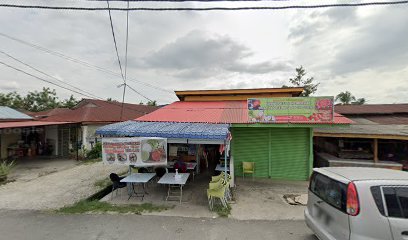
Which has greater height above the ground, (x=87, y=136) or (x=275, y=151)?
(x=87, y=136)

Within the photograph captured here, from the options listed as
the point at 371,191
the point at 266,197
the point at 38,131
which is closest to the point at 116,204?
the point at 266,197

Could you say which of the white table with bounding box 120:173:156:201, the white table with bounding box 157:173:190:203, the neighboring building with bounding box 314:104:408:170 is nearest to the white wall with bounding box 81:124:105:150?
the white table with bounding box 120:173:156:201

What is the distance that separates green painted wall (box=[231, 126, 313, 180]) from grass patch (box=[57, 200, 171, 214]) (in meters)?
4.44

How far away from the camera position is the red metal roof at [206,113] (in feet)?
31.8

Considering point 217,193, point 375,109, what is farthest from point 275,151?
point 375,109

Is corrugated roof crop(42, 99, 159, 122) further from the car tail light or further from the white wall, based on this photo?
the car tail light

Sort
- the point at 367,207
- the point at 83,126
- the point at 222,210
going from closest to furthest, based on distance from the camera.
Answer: the point at 367,207, the point at 222,210, the point at 83,126

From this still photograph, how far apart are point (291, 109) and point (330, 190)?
5846 millimetres

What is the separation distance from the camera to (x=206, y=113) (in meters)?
11.1

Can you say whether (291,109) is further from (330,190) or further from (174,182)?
(330,190)

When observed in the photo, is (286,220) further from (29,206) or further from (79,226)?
(29,206)

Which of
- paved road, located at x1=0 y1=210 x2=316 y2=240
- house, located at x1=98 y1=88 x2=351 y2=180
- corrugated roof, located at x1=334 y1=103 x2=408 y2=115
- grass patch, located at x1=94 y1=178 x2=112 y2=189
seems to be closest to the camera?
paved road, located at x1=0 y1=210 x2=316 y2=240

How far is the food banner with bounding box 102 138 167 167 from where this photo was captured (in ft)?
26.5

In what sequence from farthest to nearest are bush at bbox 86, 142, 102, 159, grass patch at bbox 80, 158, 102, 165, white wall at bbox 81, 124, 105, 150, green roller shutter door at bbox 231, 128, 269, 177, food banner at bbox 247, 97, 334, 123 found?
white wall at bbox 81, 124, 105, 150 < bush at bbox 86, 142, 102, 159 < grass patch at bbox 80, 158, 102, 165 < green roller shutter door at bbox 231, 128, 269, 177 < food banner at bbox 247, 97, 334, 123
